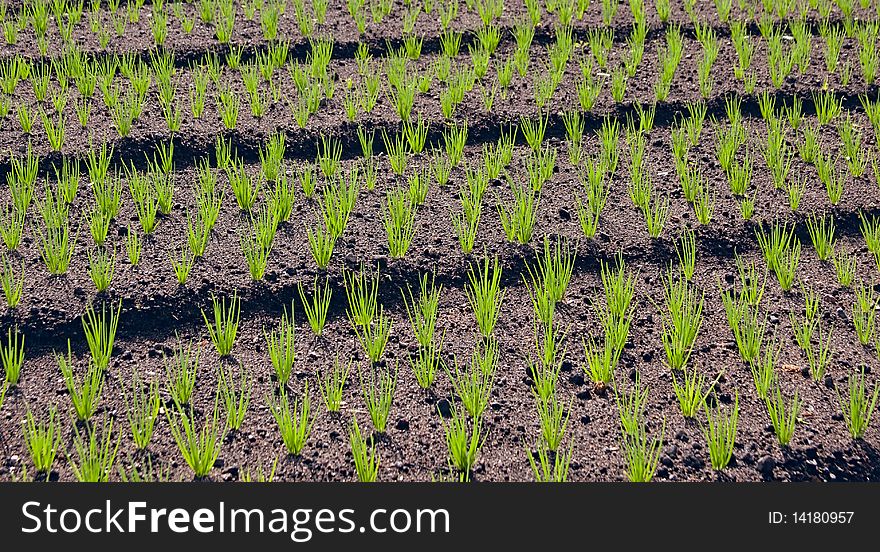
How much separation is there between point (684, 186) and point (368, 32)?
1658 mm

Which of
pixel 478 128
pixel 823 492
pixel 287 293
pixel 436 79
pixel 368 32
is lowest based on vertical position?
pixel 823 492

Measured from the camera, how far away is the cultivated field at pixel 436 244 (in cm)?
199

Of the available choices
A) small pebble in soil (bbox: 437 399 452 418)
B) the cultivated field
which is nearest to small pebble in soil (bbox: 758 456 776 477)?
the cultivated field

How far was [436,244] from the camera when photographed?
263cm

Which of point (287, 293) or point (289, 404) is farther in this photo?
point (287, 293)

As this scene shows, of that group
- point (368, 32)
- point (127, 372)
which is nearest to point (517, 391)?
point (127, 372)

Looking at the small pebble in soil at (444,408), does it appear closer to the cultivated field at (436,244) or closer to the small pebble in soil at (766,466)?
the cultivated field at (436,244)

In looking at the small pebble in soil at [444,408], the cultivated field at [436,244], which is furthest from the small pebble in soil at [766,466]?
the small pebble in soil at [444,408]

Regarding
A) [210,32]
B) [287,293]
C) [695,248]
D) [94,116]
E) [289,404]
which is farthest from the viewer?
[210,32]

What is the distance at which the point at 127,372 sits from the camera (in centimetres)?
216

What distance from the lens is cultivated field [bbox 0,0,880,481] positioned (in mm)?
1990

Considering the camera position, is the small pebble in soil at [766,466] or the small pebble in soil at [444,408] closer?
the small pebble in soil at [766,466]

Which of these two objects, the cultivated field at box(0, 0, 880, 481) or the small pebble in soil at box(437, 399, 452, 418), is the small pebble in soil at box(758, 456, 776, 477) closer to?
the cultivated field at box(0, 0, 880, 481)

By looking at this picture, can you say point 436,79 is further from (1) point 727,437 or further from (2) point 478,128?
(1) point 727,437
